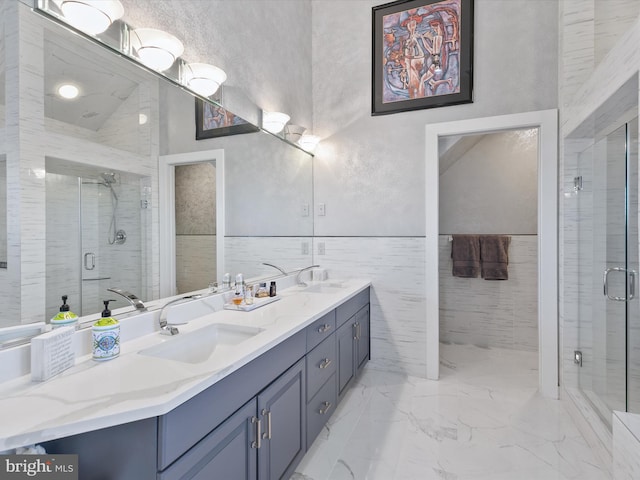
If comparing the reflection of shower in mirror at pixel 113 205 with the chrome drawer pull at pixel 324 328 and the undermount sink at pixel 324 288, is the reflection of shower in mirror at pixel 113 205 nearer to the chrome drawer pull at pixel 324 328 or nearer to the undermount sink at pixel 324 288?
the chrome drawer pull at pixel 324 328

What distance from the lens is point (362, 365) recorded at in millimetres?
2627

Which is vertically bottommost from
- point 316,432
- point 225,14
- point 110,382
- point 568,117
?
point 316,432

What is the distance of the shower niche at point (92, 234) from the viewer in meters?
1.08

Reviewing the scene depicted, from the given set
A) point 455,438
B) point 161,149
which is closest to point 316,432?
point 455,438

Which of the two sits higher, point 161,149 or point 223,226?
point 161,149

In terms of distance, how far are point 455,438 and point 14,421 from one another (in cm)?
200

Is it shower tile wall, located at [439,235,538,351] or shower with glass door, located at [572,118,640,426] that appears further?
shower tile wall, located at [439,235,538,351]

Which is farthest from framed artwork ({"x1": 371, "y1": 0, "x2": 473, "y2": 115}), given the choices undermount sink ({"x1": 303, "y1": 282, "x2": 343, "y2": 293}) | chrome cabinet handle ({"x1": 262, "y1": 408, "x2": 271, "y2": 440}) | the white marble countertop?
chrome cabinet handle ({"x1": 262, "y1": 408, "x2": 271, "y2": 440})

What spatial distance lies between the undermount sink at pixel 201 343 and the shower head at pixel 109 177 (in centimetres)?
63

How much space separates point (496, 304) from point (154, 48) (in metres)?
3.57

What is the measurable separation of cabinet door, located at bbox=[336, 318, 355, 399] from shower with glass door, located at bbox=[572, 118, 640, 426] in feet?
4.71

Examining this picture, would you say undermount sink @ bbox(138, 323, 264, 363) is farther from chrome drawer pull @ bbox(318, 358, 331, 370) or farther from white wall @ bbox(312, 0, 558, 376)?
white wall @ bbox(312, 0, 558, 376)

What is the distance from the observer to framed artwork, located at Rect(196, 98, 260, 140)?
173cm

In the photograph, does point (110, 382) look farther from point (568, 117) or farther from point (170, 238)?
point (568, 117)
